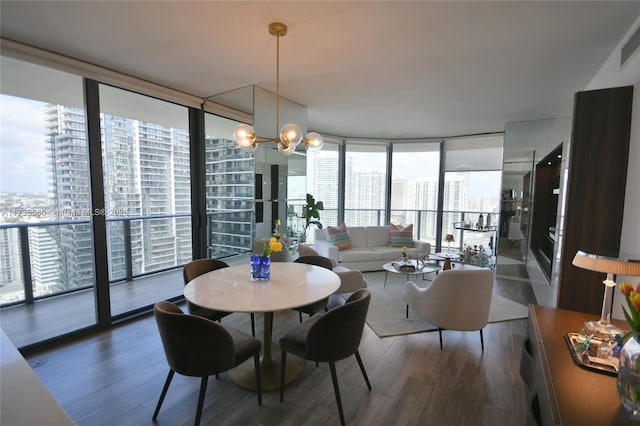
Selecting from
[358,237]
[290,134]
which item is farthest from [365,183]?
[290,134]

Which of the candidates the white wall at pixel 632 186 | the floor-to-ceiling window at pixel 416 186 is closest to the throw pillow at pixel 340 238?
the floor-to-ceiling window at pixel 416 186

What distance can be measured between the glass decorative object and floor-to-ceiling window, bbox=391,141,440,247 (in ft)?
18.1

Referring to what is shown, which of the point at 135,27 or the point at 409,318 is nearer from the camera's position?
the point at 135,27

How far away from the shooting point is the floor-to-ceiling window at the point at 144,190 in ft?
12.8

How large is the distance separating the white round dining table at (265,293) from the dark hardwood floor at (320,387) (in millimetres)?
152

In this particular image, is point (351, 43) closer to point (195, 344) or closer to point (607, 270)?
point (607, 270)

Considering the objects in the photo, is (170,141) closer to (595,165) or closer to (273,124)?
(273,124)

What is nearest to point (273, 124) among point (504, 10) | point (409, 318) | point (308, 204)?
point (308, 204)

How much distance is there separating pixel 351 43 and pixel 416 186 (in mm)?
4803

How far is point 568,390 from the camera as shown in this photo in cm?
124

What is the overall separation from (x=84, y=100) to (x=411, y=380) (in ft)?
12.9

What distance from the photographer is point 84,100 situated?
287 cm

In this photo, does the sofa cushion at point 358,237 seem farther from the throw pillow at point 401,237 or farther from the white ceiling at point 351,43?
the white ceiling at point 351,43

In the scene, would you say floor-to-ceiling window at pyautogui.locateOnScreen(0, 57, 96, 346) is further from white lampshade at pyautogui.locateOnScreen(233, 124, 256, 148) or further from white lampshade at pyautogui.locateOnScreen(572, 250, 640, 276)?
white lampshade at pyautogui.locateOnScreen(572, 250, 640, 276)
